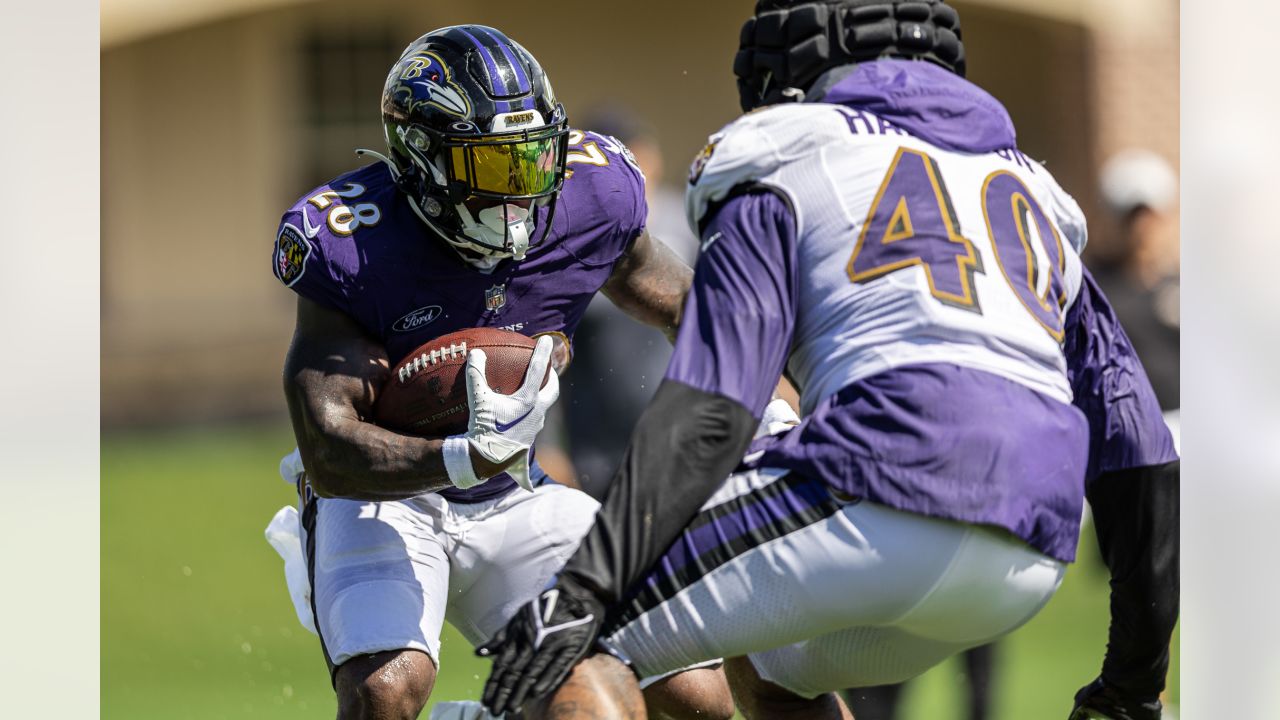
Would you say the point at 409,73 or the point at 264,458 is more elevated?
the point at 409,73

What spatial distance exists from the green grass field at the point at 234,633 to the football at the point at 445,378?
1.94m

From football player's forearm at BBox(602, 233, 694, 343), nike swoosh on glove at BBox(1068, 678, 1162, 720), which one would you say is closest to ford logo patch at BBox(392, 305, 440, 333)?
football player's forearm at BBox(602, 233, 694, 343)

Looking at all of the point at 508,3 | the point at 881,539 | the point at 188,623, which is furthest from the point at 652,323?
the point at 508,3

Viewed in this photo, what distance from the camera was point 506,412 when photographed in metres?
2.93

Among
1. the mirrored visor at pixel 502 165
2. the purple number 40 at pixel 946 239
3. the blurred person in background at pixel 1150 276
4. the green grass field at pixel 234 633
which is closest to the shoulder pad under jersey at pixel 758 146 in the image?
the purple number 40 at pixel 946 239

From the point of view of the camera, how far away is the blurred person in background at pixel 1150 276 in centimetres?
525

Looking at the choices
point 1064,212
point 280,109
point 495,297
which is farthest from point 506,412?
point 280,109

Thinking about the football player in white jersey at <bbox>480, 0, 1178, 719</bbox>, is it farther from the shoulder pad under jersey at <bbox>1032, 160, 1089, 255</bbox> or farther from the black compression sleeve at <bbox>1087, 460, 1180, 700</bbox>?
the black compression sleeve at <bbox>1087, 460, 1180, 700</bbox>

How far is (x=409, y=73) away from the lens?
3289 mm

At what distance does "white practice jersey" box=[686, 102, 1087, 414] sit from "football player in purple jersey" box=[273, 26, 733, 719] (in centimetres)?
75

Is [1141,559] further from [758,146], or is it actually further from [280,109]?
[280,109]

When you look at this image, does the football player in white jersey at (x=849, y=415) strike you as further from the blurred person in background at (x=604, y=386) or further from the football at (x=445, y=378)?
the blurred person in background at (x=604, y=386)

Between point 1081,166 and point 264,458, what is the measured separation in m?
6.59
